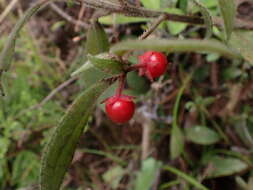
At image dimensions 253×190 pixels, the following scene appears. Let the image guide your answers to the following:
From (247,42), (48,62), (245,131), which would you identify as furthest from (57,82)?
(247,42)

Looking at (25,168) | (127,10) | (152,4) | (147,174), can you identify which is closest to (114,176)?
(147,174)

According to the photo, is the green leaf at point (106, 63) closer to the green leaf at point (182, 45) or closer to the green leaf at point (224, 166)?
the green leaf at point (182, 45)

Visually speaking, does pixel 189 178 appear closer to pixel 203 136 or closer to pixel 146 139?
pixel 203 136

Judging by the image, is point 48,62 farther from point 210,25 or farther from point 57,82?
point 210,25

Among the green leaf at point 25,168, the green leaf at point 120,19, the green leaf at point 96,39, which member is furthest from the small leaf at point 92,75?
the green leaf at point 25,168

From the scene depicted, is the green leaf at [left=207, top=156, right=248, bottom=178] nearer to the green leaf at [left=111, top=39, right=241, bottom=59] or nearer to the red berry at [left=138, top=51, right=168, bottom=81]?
the red berry at [left=138, top=51, right=168, bottom=81]

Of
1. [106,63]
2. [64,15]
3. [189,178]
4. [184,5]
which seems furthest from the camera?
[64,15]

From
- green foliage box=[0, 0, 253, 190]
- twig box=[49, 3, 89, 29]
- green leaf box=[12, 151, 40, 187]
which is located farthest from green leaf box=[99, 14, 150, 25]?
green leaf box=[12, 151, 40, 187]
